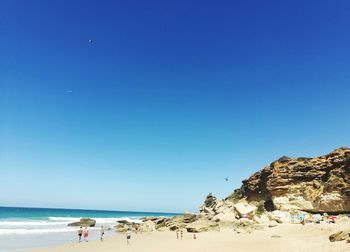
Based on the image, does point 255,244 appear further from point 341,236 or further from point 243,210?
point 243,210

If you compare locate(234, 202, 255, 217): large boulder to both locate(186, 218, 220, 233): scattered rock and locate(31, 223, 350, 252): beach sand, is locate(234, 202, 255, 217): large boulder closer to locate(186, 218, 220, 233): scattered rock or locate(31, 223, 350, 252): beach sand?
locate(186, 218, 220, 233): scattered rock

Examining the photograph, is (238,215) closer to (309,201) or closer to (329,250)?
(309,201)

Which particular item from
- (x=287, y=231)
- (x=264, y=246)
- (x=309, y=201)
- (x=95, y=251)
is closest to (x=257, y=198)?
Result: (x=309, y=201)

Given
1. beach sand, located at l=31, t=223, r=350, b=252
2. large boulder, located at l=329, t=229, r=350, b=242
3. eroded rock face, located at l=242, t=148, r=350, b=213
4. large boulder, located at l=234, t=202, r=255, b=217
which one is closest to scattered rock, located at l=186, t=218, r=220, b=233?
beach sand, located at l=31, t=223, r=350, b=252

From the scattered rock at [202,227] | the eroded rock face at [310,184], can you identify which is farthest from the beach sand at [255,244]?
the eroded rock face at [310,184]

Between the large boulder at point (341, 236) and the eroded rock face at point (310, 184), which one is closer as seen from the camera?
the large boulder at point (341, 236)

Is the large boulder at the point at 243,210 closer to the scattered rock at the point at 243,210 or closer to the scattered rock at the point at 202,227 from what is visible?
the scattered rock at the point at 243,210

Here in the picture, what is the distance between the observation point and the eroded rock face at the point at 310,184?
4828cm

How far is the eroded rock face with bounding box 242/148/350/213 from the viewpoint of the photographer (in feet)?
158

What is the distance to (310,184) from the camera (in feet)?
173

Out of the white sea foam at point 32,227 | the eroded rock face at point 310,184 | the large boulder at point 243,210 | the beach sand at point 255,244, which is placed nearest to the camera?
the beach sand at point 255,244

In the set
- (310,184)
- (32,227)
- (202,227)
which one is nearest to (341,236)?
(202,227)

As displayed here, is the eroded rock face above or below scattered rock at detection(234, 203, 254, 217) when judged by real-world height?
above

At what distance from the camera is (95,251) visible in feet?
92.7
